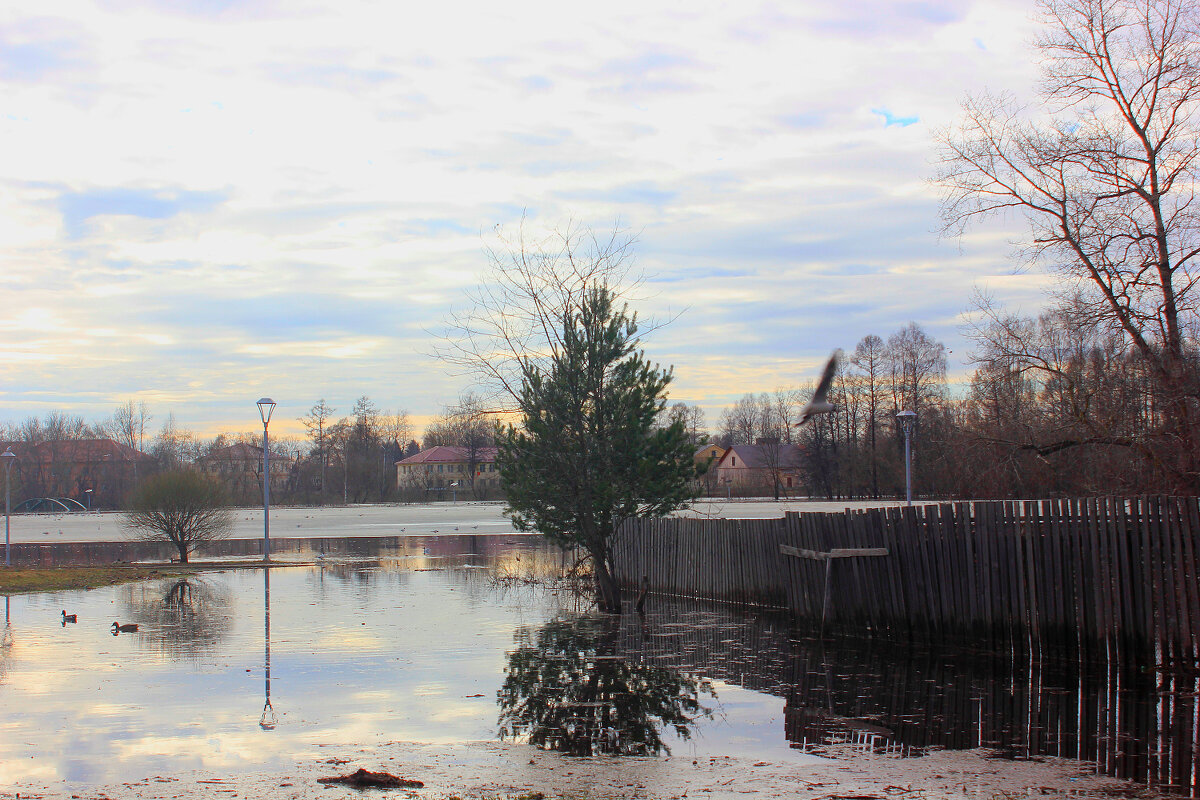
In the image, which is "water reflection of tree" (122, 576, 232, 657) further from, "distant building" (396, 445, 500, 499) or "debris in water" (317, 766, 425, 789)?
"distant building" (396, 445, 500, 499)

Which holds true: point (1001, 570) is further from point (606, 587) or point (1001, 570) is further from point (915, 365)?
point (915, 365)

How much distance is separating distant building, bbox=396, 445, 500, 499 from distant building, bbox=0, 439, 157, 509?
108 feet

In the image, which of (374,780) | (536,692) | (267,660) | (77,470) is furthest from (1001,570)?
(77,470)

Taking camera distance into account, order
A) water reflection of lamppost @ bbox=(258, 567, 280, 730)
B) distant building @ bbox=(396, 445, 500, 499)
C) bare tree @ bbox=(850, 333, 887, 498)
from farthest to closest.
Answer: distant building @ bbox=(396, 445, 500, 499) < bare tree @ bbox=(850, 333, 887, 498) < water reflection of lamppost @ bbox=(258, 567, 280, 730)

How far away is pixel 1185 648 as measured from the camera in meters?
9.48

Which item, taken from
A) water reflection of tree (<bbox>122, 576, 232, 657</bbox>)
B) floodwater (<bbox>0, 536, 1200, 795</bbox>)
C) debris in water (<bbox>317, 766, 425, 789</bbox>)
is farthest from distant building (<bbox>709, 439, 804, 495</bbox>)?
debris in water (<bbox>317, 766, 425, 789</bbox>)

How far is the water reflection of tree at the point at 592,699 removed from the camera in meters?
7.91

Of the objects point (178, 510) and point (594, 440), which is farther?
point (178, 510)

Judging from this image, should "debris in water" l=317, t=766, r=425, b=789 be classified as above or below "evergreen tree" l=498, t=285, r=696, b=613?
below

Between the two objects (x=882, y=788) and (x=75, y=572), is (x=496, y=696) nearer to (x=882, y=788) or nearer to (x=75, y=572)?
(x=882, y=788)

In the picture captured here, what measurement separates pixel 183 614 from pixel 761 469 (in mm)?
98217

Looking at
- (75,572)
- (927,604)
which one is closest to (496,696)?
(927,604)

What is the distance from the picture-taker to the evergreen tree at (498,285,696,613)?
633 inches

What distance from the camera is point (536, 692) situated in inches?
385
